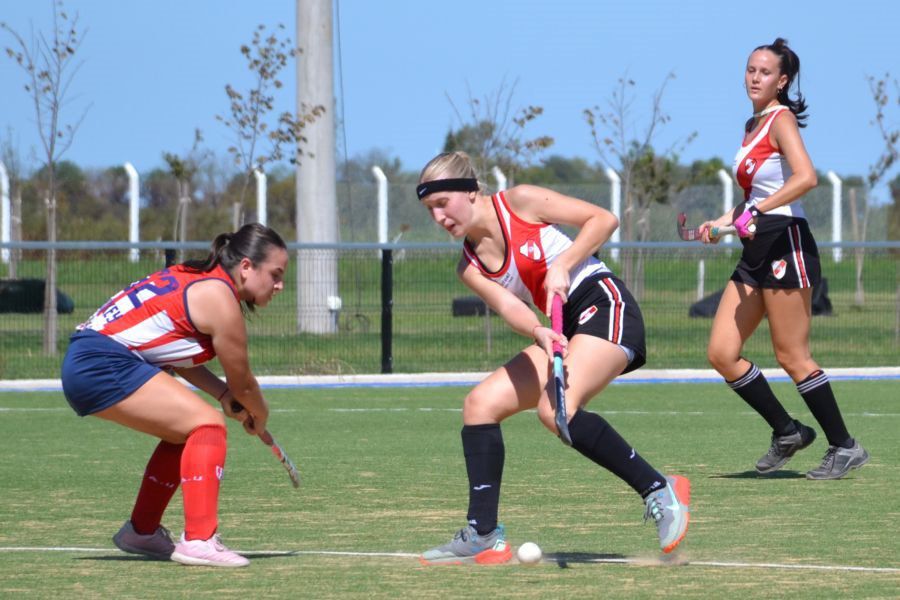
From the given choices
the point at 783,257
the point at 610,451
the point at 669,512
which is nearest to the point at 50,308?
the point at 783,257

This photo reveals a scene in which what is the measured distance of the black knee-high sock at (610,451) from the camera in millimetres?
6426

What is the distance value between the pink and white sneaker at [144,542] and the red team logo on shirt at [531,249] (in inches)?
75.9

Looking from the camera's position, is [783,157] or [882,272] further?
[882,272]

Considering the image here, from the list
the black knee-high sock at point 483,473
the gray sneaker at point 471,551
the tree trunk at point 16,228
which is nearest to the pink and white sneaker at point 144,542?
the gray sneaker at point 471,551

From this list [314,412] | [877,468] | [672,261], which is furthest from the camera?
[672,261]

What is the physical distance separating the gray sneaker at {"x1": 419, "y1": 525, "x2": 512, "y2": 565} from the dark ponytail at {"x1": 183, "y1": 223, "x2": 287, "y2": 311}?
139cm

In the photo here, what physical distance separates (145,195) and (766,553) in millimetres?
33076

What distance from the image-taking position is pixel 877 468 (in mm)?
9688

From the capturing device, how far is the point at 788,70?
359 inches

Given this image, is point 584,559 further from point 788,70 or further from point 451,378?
point 451,378

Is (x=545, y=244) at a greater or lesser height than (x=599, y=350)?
greater

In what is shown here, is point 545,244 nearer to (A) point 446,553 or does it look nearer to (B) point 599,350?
(B) point 599,350

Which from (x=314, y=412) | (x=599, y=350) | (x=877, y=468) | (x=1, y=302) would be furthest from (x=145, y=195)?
(x=599, y=350)

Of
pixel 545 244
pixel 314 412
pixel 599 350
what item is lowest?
pixel 314 412
